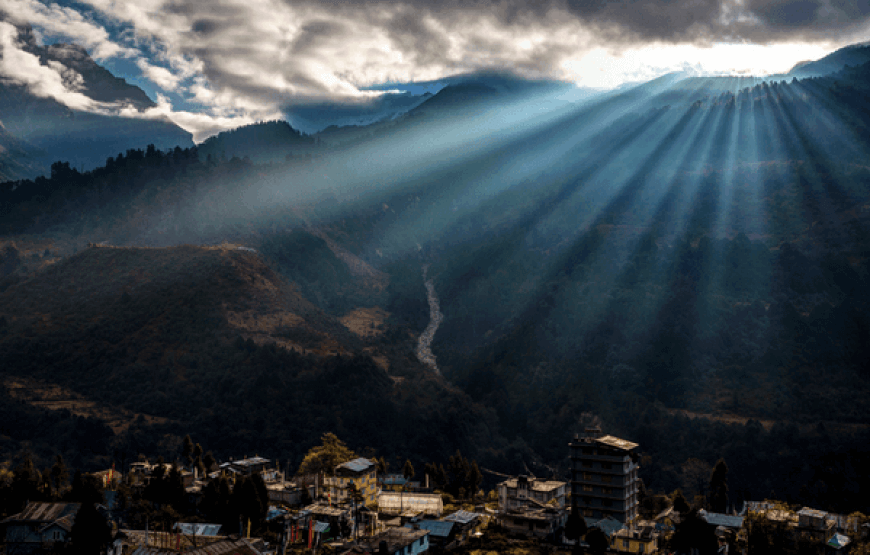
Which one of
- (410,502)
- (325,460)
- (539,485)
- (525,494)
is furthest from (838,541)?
(325,460)

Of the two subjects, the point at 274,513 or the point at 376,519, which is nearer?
the point at 274,513

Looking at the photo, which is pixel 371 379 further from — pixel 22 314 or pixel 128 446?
pixel 22 314

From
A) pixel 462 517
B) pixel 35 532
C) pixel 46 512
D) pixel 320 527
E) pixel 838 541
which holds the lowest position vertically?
pixel 462 517

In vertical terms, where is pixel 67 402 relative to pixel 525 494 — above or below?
below

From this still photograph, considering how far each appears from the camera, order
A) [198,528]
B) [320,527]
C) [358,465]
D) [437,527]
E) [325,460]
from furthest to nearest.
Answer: [325,460] < [358,465] < [320,527] < [437,527] < [198,528]

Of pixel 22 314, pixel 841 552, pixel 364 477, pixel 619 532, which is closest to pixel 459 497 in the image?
pixel 364 477

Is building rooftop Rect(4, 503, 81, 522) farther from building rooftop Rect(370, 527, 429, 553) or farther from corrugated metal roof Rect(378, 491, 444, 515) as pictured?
corrugated metal roof Rect(378, 491, 444, 515)

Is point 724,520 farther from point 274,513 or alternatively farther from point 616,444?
point 274,513
